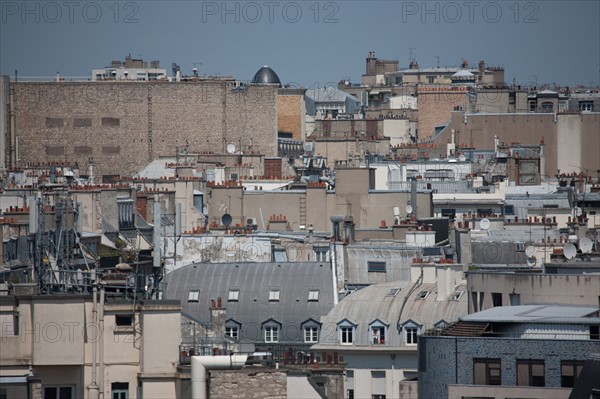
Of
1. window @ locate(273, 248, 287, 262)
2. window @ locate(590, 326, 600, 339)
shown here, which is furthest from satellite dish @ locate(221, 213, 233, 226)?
window @ locate(590, 326, 600, 339)

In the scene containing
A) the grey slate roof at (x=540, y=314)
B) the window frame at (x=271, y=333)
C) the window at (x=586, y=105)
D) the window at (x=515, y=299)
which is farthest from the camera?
the window at (x=586, y=105)

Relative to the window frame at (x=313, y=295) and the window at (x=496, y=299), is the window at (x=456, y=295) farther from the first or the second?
the window frame at (x=313, y=295)

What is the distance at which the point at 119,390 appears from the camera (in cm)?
2403

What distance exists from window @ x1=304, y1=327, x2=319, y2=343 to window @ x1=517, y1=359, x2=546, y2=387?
9.51 metres

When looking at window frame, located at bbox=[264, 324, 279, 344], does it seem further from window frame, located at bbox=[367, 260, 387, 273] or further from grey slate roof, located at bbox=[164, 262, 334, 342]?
window frame, located at bbox=[367, 260, 387, 273]

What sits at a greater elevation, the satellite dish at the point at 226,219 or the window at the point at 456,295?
the satellite dish at the point at 226,219

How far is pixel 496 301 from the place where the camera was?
30.6 metres

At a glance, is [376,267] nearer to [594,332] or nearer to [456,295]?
[456,295]

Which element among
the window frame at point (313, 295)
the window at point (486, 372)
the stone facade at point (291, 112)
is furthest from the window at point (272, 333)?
the stone facade at point (291, 112)

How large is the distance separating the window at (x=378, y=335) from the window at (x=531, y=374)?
761 centimetres

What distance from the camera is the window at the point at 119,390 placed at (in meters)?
24.0

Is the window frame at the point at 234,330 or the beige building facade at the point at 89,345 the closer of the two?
the beige building facade at the point at 89,345

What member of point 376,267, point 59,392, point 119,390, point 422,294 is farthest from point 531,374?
point 376,267

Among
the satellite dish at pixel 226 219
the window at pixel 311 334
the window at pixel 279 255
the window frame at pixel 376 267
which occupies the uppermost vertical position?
the satellite dish at pixel 226 219
